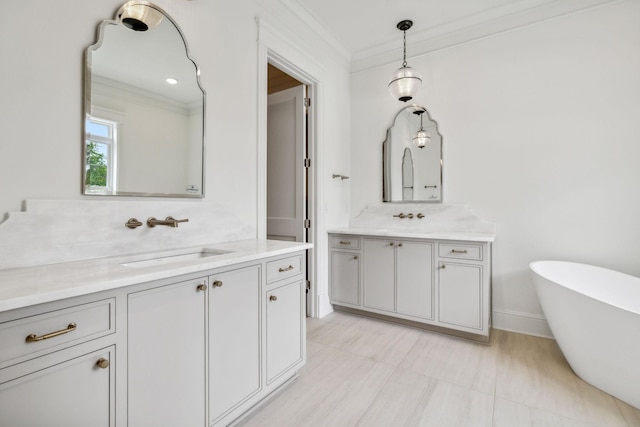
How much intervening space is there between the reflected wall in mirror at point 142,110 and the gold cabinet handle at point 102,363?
31.5 inches

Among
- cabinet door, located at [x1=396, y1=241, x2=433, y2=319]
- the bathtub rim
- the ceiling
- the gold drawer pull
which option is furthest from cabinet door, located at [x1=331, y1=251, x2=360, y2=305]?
the gold drawer pull

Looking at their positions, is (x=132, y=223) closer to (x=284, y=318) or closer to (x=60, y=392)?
(x=60, y=392)

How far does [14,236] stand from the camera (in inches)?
47.4

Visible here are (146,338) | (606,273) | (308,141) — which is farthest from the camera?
(308,141)

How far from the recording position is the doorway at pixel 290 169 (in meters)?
3.18

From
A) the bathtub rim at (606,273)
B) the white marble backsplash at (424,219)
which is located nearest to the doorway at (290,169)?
the white marble backsplash at (424,219)

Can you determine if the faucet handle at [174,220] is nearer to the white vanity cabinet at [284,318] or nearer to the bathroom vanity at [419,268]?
the white vanity cabinet at [284,318]

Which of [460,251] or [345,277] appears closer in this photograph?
[460,251]

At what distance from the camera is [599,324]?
5.82 ft

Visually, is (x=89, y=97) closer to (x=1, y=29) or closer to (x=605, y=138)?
(x=1, y=29)

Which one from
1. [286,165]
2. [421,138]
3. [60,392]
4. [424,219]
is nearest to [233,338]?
[60,392]

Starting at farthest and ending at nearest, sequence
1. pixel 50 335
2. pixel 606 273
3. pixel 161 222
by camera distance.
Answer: pixel 606 273 → pixel 161 222 → pixel 50 335

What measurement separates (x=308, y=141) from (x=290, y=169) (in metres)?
0.35

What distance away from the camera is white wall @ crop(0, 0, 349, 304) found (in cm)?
124
